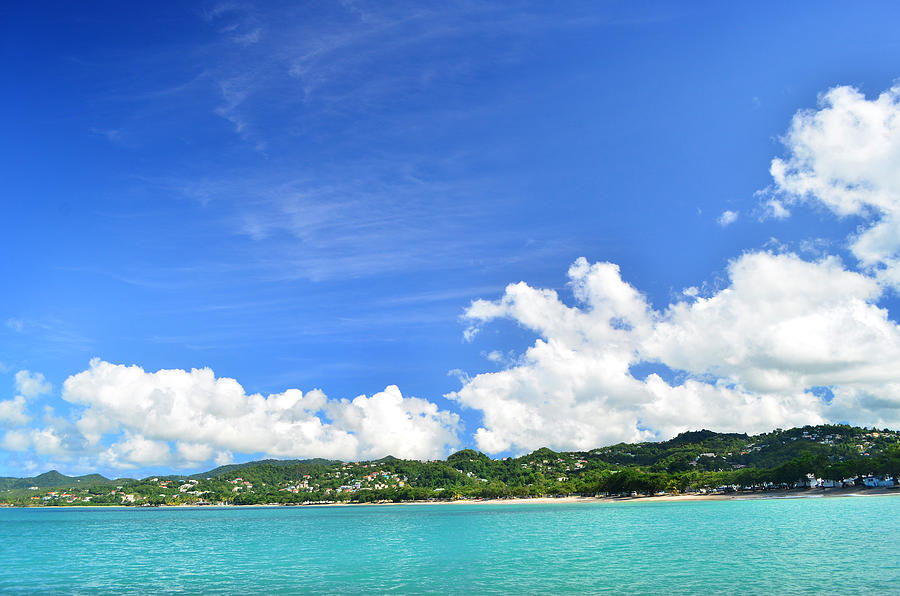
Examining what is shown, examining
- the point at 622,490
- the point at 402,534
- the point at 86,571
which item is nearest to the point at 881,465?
the point at 622,490

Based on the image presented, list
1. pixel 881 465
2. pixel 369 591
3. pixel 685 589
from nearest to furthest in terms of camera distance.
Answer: pixel 685 589 < pixel 369 591 < pixel 881 465

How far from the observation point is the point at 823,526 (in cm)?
6138

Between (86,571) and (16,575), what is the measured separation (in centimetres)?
485

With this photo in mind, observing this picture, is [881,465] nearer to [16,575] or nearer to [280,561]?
[280,561]

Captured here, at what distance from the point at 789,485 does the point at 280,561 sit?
146 m

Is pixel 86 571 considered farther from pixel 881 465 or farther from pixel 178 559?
pixel 881 465

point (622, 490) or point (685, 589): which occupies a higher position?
point (685, 589)

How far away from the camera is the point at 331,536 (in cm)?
7919

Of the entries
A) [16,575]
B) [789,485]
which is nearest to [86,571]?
[16,575]

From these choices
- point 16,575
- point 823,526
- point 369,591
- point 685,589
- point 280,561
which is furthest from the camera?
point 823,526

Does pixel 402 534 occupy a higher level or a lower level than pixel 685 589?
lower

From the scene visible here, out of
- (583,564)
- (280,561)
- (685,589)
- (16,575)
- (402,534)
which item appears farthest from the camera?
(402,534)

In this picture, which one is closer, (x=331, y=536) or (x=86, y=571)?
(x=86, y=571)

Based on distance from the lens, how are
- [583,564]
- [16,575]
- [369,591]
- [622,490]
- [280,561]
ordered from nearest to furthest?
[369,591], [583,564], [16,575], [280,561], [622,490]
